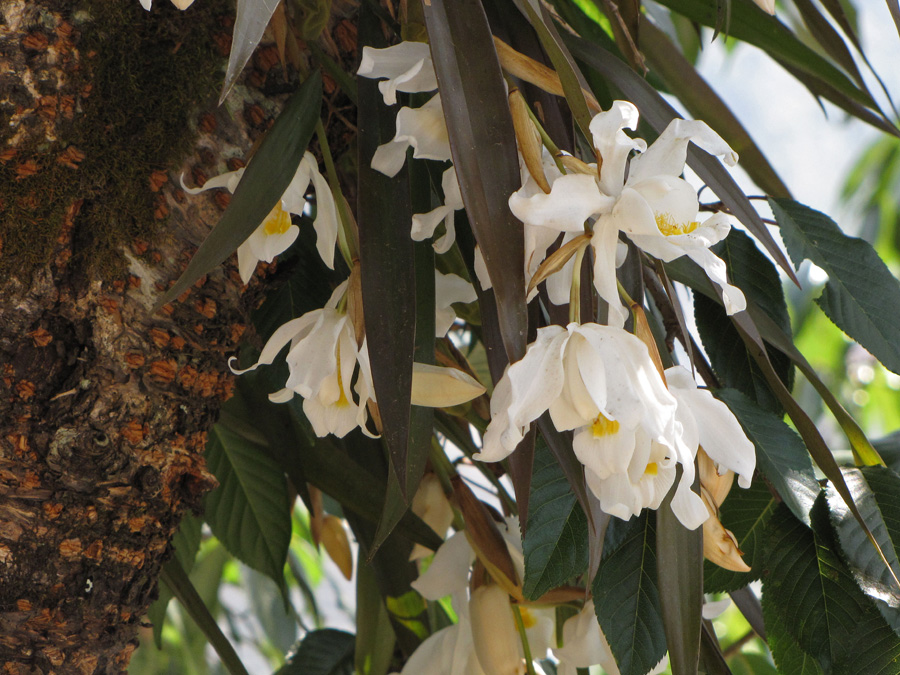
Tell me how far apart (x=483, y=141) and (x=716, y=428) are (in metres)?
0.18

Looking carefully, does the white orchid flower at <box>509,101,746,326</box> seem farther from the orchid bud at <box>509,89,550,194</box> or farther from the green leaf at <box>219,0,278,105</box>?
the green leaf at <box>219,0,278,105</box>

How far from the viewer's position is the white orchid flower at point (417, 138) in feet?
1.41

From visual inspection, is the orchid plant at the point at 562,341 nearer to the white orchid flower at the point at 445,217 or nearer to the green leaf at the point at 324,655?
the white orchid flower at the point at 445,217

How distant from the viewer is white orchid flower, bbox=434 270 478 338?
530 mm

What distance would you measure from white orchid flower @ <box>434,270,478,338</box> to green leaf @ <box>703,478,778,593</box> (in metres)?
0.24

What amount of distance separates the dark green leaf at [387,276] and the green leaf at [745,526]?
252 mm

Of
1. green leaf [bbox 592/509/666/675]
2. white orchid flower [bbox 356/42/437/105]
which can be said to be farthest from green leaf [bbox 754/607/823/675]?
white orchid flower [bbox 356/42/437/105]

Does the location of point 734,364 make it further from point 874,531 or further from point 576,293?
point 576,293

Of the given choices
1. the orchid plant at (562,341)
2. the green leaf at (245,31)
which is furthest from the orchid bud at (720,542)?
the green leaf at (245,31)

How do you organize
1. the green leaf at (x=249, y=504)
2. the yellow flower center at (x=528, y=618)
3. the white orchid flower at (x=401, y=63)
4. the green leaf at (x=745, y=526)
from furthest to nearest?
the green leaf at (x=249, y=504), the yellow flower center at (x=528, y=618), the green leaf at (x=745, y=526), the white orchid flower at (x=401, y=63)

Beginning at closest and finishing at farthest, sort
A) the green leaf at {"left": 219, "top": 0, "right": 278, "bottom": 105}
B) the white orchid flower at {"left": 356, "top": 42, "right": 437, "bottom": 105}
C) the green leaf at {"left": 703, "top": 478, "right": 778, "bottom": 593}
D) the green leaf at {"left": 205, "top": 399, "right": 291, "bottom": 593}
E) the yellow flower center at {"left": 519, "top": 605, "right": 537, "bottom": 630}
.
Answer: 1. the green leaf at {"left": 219, "top": 0, "right": 278, "bottom": 105}
2. the white orchid flower at {"left": 356, "top": 42, "right": 437, "bottom": 105}
3. the green leaf at {"left": 703, "top": 478, "right": 778, "bottom": 593}
4. the yellow flower center at {"left": 519, "top": 605, "right": 537, "bottom": 630}
5. the green leaf at {"left": 205, "top": 399, "right": 291, "bottom": 593}

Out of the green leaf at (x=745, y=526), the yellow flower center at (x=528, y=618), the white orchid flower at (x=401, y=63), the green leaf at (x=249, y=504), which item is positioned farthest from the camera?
the green leaf at (x=249, y=504)

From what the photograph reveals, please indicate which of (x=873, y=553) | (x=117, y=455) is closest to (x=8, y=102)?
(x=117, y=455)

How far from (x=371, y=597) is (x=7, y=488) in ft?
1.35
